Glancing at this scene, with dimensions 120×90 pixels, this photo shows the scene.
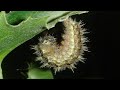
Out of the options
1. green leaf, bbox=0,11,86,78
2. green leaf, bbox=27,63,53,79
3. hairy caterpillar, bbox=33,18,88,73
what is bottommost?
green leaf, bbox=27,63,53,79

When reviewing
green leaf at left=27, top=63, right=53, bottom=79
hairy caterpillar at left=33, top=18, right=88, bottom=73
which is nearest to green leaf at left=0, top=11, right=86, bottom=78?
hairy caterpillar at left=33, top=18, right=88, bottom=73

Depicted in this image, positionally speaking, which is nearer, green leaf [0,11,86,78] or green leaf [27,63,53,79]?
green leaf [0,11,86,78]

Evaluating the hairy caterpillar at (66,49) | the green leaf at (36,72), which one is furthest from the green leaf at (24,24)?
the green leaf at (36,72)

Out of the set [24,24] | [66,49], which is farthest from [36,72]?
[24,24]

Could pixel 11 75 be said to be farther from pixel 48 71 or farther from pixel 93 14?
pixel 93 14

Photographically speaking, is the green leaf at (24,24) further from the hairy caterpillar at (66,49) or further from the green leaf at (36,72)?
the green leaf at (36,72)

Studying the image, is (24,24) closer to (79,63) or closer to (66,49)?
(66,49)

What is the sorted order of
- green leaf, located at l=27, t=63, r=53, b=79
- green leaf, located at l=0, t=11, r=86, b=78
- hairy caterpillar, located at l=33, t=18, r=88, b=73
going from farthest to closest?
1. green leaf, located at l=27, t=63, r=53, b=79
2. hairy caterpillar, located at l=33, t=18, r=88, b=73
3. green leaf, located at l=0, t=11, r=86, b=78

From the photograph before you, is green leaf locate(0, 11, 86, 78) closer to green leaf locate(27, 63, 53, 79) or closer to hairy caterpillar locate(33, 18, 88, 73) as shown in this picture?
hairy caterpillar locate(33, 18, 88, 73)
